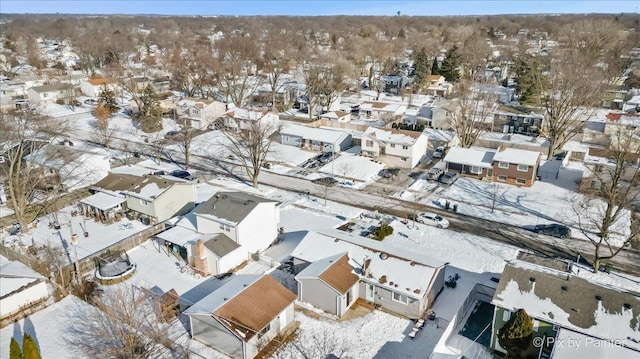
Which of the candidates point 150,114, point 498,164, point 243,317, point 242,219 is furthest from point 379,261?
point 150,114

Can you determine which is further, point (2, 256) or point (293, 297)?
point (2, 256)

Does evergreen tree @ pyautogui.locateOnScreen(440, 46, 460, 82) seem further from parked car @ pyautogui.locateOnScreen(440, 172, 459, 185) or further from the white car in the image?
the white car

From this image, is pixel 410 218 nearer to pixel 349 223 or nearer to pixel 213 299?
pixel 349 223

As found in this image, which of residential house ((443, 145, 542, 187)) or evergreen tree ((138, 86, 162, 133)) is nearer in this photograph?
residential house ((443, 145, 542, 187))

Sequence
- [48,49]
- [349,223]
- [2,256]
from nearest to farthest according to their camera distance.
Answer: [2,256]
[349,223]
[48,49]

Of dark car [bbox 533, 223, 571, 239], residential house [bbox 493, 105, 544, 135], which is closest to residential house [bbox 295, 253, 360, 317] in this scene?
dark car [bbox 533, 223, 571, 239]

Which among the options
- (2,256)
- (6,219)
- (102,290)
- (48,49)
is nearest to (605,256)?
(102,290)

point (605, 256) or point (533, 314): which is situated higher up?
point (533, 314)
